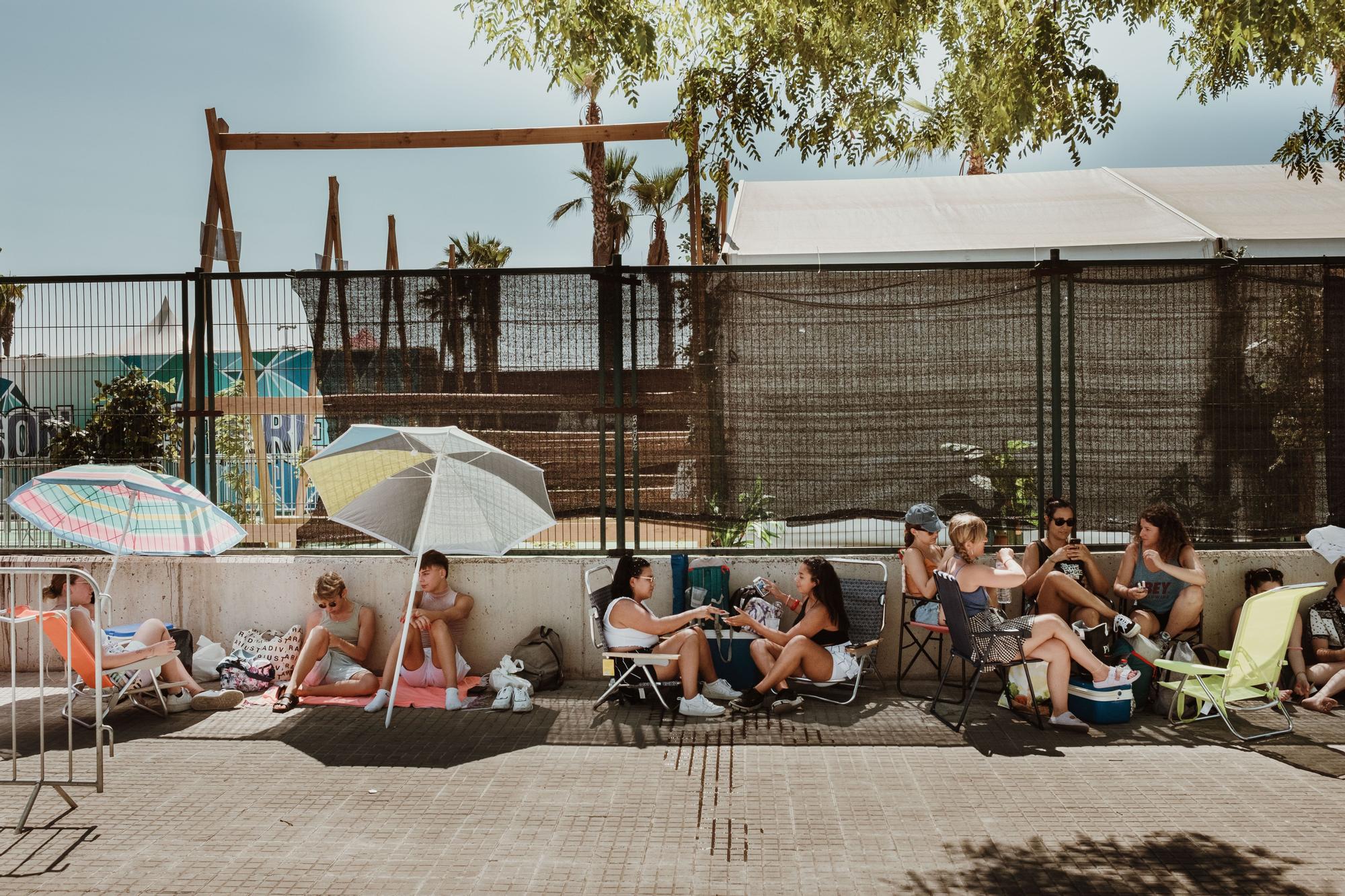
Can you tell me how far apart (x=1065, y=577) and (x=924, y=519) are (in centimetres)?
108

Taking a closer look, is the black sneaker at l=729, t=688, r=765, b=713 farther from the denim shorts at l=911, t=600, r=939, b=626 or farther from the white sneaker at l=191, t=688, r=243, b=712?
the white sneaker at l=191, t=688, r=243, b=712

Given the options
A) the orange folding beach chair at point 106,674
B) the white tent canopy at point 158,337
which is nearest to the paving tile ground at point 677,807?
the orange folding beach chair at point 106,674

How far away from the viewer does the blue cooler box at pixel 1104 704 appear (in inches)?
268

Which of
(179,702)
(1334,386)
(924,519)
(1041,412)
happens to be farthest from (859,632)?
(179,702)

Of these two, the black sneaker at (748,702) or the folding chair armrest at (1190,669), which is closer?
the folding chair armrest at (1190,669)

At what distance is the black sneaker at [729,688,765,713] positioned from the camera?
711 cm

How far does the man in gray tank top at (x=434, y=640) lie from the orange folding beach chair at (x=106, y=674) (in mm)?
1405

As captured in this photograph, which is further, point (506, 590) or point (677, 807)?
point (506, 590)

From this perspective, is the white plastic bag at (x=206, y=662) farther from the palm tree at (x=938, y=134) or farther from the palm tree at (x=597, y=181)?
the palm tree at (x=597, y=181)

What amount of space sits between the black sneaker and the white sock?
2.38m

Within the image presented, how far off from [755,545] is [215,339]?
15.5ft

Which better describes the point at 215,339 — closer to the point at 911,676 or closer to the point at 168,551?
the point at 168,551

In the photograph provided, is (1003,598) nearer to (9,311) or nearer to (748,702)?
(748,702)

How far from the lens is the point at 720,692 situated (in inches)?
289
